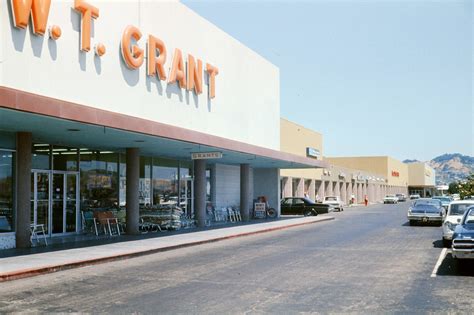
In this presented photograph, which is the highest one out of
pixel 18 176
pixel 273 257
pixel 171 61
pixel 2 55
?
pixel 171 61

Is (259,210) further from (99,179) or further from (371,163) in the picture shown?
(371,163)

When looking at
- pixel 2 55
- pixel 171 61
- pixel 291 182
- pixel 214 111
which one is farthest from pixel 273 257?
pixel 291 182

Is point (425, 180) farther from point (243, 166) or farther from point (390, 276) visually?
point (390, 276)

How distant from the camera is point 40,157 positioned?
19938mm

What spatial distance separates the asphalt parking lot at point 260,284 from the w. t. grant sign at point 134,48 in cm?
674

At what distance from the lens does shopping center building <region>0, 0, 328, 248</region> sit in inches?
585

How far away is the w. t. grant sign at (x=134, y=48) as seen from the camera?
579 inches

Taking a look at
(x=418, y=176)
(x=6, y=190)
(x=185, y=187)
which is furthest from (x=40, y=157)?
(x=418, y=176)

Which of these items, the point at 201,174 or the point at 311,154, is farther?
the point at 311,154

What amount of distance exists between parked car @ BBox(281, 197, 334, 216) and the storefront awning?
15.3m

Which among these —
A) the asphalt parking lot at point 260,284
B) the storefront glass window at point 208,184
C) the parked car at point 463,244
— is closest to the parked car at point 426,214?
the storefront glass window at point 208,184

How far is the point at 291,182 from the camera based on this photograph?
2024 inches

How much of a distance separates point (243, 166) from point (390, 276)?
68.5ft

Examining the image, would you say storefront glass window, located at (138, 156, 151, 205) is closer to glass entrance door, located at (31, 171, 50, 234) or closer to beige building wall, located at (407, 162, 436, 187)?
glass entrance door, located at (31, 171, 50, 234)
